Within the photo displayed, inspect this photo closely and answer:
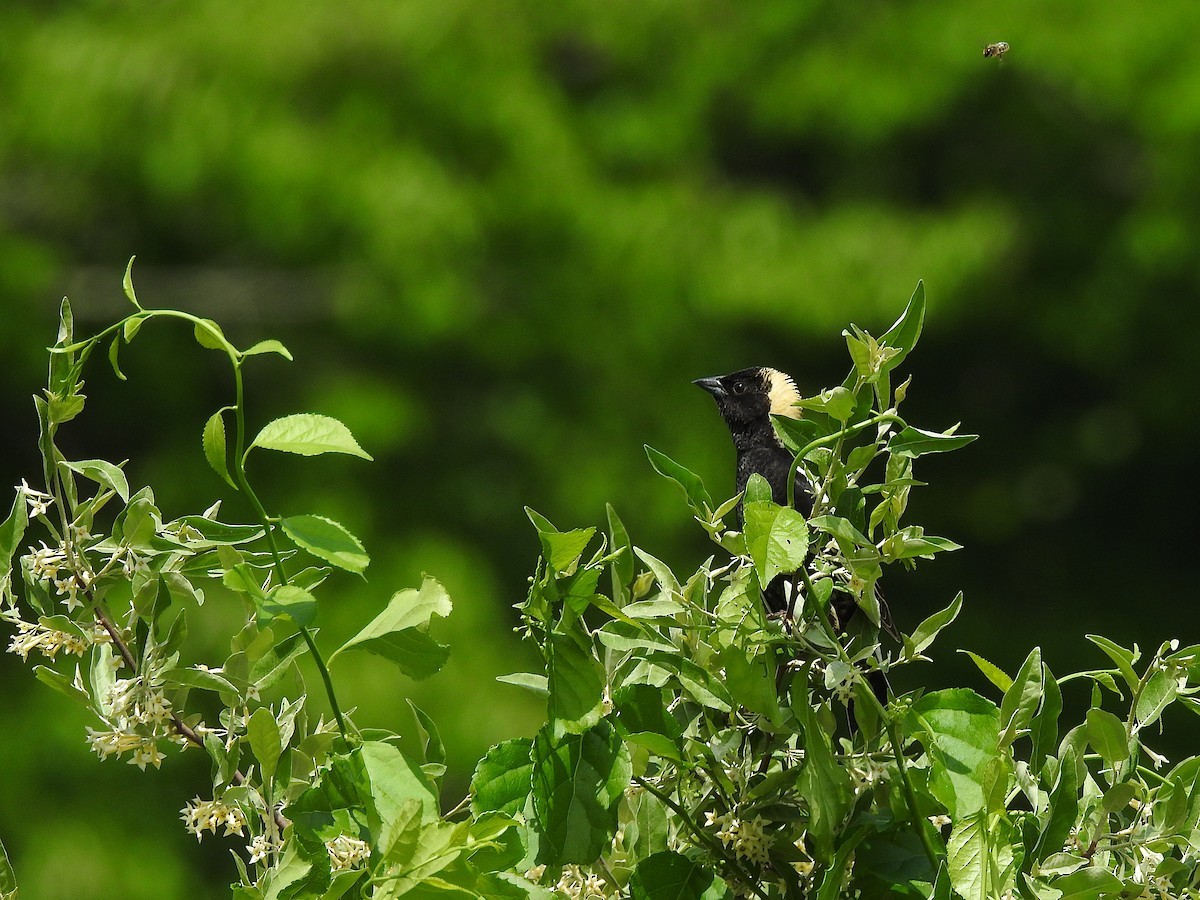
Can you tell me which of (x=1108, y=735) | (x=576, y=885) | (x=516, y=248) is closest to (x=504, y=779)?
(x=576, y=885)

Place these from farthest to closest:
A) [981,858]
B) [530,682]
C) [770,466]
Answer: [770,466], [530,682], [981,858]

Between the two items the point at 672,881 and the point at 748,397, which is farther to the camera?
the point at 748,397

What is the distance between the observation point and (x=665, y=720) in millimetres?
969

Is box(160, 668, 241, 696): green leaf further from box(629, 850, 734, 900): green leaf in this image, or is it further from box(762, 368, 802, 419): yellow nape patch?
box(762, 368, 802, 419): yellow nape patch

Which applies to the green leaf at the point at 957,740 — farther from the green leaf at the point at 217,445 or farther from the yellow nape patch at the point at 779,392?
the yellow nape patch at the point at 779,392

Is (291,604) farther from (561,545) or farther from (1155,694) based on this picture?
(1155,694)

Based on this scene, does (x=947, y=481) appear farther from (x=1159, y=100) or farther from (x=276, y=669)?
(x=276, y=669)

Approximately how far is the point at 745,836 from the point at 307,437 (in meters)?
0.39

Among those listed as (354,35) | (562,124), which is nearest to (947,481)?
(562,124)

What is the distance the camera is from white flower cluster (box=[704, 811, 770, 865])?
0.96 meters

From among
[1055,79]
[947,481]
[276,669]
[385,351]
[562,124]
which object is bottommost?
[947,481]

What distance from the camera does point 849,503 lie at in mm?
926

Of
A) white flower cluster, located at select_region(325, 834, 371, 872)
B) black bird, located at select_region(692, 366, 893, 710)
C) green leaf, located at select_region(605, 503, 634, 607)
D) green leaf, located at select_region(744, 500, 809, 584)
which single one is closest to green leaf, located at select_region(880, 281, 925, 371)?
green leaf, located at select_region(744, 500, 809, 584)

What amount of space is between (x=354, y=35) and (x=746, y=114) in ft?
7.38
